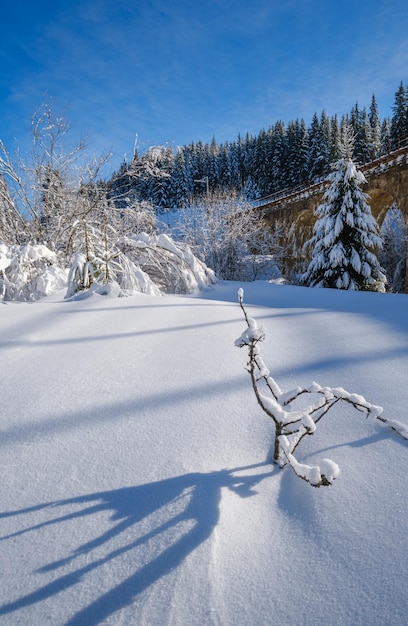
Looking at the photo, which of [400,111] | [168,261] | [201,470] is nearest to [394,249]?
[168,261]

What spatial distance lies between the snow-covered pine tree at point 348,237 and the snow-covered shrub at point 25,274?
328 inches

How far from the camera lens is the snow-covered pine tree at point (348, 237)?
387 inches

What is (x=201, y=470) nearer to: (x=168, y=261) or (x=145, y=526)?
(x=145, y=526)

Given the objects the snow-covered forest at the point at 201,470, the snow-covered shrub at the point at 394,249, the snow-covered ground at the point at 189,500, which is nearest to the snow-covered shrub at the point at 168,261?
Answer: the snow-covered forest at the point at 201,470

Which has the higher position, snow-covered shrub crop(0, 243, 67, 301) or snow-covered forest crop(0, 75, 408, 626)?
snow-covered shrub crop(0, 243, 67, 301)

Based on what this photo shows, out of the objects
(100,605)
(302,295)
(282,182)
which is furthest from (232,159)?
(100,605)

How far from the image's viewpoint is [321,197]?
52.6 feet

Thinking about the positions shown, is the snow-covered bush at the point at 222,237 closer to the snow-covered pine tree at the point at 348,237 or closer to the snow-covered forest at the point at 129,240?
the snow-covered forest at the point at 129,240

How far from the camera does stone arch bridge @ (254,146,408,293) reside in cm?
1213

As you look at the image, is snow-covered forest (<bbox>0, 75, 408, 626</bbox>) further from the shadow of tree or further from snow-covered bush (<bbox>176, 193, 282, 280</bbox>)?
snow-covered bush (<bbox>176, 193, 282, 280</bbox>)

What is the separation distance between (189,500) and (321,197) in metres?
17.6

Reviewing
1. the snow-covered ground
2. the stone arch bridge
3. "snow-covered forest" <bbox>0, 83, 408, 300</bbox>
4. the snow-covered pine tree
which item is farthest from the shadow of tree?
the stone arch bridge

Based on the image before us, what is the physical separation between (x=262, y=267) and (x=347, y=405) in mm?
14827

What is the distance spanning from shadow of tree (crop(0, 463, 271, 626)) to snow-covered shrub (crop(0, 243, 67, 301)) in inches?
153
